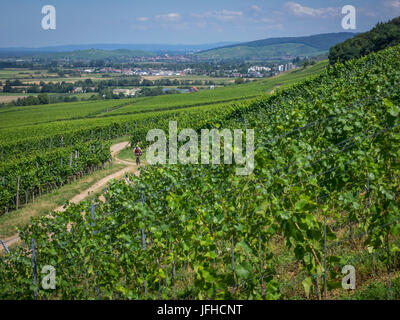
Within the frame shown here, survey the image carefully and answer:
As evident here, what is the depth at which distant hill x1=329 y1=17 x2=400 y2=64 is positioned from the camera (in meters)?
49.9

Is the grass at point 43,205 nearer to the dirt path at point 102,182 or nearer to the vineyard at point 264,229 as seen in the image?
the dirt path at point 102,182

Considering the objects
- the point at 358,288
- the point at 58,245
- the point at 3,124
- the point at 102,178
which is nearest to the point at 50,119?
the point at 3,124

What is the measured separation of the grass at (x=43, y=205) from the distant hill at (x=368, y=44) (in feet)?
126

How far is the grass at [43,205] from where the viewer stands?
15.4 m

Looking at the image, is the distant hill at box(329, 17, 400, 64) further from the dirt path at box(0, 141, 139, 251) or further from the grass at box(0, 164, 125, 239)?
the grass at box(0, 164, 125, 239)

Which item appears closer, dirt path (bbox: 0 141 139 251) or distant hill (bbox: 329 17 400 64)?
dirt path (bbox: 0 141 139 251)

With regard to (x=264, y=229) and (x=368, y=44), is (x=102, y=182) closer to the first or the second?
(x=264, y=229)

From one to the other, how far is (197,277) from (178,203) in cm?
103

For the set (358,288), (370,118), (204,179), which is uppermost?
(370,118)

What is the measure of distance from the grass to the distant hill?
126 ft

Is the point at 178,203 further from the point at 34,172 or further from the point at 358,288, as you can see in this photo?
the point at 34,172

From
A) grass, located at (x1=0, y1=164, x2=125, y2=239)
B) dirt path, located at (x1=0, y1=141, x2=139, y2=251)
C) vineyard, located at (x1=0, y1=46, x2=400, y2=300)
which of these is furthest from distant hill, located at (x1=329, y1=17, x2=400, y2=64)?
vineyard, located at (x1=0, y1=46, x2=400, y2=300)

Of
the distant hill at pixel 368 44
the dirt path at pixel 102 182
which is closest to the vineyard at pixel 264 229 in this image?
the dirt path at pixel 102 182
